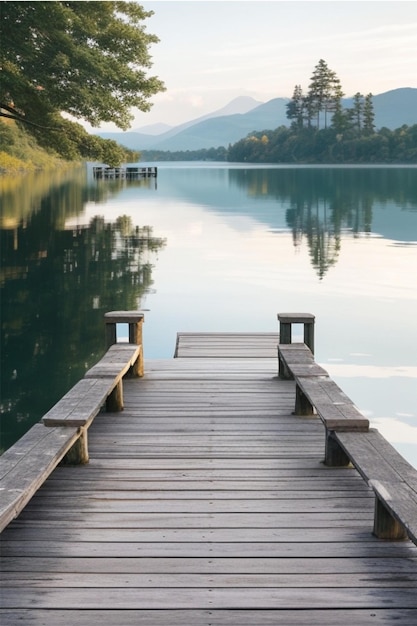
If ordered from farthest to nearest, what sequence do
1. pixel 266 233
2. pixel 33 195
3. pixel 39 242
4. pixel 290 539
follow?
pixel 33 195
pixel 266 233
pixel 39 242
pixel 290 539

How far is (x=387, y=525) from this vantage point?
433 centimetres

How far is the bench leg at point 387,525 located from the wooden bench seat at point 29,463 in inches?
76.4

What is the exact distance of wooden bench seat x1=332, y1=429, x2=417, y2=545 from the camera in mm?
3953

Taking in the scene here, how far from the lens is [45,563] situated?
407cm

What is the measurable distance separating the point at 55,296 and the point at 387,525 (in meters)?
16.3

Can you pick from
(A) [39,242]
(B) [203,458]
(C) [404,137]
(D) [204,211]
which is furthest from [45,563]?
(C) [404,137]

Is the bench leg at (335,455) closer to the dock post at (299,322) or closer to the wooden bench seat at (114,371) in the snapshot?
the wooden bench seat at (114,371)

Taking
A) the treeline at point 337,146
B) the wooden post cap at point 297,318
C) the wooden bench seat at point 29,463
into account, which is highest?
the treeline at point 337,146

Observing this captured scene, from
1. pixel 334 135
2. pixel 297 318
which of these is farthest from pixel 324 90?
pixel 297 318

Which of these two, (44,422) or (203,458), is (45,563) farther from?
(203,458)

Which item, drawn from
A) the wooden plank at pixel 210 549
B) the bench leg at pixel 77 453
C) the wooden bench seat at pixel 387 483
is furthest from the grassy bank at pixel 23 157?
the wooden plank at pixel 210 549

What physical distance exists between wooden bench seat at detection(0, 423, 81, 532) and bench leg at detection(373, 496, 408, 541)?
1941 mm

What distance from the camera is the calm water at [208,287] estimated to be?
487 inches

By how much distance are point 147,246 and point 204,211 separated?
20280mm
